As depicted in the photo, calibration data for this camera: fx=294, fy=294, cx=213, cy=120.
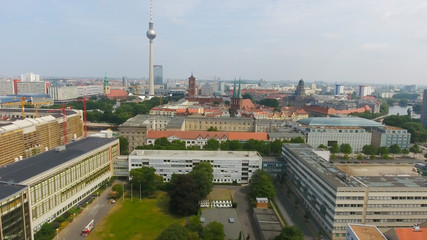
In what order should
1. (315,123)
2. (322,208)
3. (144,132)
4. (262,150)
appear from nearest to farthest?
(322,208)
(262,150)
(144,132)
(315,123)

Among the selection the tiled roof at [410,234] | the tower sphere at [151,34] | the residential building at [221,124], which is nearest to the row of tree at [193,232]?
the tiled roof at [410,234]

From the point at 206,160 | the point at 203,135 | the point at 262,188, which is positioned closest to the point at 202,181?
the point at 206,160

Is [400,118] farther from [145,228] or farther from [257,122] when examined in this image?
[145,228]

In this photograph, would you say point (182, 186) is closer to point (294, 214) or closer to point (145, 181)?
point (145, 181)

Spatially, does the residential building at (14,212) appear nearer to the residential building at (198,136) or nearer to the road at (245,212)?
the road at (245,212)

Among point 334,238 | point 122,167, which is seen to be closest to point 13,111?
point 122,167

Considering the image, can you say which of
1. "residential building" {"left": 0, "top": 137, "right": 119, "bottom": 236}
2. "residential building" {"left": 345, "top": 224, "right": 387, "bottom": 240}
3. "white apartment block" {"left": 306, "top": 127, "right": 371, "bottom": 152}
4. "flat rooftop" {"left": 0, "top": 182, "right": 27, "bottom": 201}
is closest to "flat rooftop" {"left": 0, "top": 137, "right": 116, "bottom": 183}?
"residential building" {"left": 0, "top": 137, "right": 119, "bottom": 236}

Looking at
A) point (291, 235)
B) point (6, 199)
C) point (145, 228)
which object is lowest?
point (145, 228)
